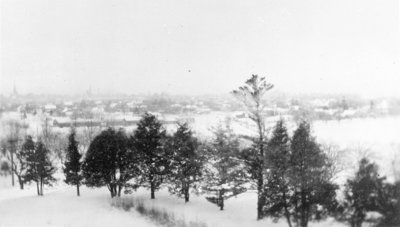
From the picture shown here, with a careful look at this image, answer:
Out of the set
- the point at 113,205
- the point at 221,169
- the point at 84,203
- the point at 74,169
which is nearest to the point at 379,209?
the point at 221,169

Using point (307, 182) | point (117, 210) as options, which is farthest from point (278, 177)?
point (117, 210)

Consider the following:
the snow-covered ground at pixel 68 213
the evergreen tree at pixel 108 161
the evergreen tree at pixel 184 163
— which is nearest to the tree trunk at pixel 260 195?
the snow-covered ground at pixel 68 213

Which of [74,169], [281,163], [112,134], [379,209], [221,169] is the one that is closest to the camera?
[379,209]

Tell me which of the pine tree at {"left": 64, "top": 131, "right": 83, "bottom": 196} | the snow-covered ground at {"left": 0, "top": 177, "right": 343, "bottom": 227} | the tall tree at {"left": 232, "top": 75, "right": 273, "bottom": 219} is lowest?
the snow-covered ground at {"left": 0, "top": 177, "right": 343, "bottom": 227}

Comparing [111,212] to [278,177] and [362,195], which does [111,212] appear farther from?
[362,195]

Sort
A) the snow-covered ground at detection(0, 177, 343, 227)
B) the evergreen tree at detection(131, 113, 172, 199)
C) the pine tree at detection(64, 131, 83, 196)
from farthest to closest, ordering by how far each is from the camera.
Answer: the pine tree at detection(64, 131, 83, 196)
the evergreen tree at detection(131, 113, 172, 199)
the snow-covered ground at detection(0, 177, 343, 227)

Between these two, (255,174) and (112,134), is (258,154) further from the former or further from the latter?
(112,134)

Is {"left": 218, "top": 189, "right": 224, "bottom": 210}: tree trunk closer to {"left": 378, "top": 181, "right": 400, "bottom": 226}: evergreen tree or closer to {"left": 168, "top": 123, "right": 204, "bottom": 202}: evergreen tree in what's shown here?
{"left": 168, "top": 123, "right": 204, "bottom": 202}: evergreen tree

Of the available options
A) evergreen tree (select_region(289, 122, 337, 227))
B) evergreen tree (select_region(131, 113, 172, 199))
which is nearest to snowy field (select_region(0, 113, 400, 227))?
evergreen tree (select_region(289, 122, 337, 227))
